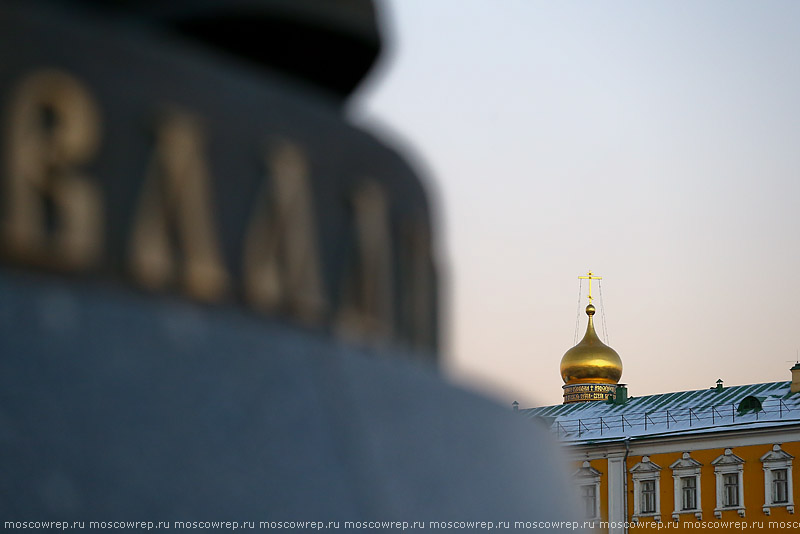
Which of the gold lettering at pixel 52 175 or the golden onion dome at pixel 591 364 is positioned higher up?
the golden onion dome at pixel 591 364

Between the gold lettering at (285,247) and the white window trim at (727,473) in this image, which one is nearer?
the gold lettering at (285,247)

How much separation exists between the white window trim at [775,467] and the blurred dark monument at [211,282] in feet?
110

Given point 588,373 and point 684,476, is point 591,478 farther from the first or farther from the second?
point 588,373

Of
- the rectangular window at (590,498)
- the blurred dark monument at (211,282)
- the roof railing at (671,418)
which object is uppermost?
the roof railing at (671,418)

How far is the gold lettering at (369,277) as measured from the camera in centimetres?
317

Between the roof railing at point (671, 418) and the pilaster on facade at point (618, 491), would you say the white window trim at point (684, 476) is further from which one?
the pilaster on facade at point (618, 491)

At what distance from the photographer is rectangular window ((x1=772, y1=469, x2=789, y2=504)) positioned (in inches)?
1409

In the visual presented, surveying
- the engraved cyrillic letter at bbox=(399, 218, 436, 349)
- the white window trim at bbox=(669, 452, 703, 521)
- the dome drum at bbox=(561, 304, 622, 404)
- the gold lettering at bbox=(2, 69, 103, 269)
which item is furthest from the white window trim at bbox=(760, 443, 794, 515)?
the gold lettering at bbox=(2, 69, 103, 269)

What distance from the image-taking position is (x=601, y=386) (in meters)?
53.7

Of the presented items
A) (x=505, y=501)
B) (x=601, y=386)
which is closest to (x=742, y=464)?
(x=601, y=386)

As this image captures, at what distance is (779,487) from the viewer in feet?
118

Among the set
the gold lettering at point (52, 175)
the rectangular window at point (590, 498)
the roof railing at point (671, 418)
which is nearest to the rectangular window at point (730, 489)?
the roof railing at point (671, 418)

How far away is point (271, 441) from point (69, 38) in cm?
83

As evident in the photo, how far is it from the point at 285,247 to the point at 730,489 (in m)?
35.3
